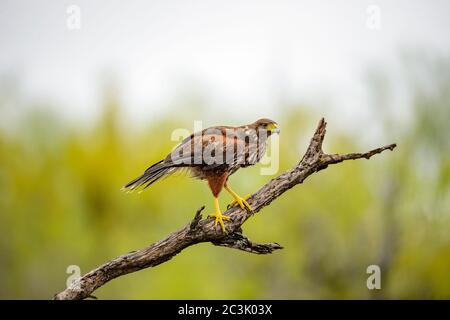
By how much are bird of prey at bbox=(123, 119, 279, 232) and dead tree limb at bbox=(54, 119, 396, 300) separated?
9 centimetres

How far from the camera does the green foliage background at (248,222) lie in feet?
48.1

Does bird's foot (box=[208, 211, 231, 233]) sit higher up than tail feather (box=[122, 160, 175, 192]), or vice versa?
tail feather (box=[122, 160, 175, 192])

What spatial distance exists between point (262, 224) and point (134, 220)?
3919 millimetres

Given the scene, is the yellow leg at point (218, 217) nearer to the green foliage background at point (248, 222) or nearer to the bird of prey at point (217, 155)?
the bird of prey at point (217, 155)

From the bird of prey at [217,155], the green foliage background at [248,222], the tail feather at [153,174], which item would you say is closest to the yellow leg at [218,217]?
the bird of prey at [217,155]

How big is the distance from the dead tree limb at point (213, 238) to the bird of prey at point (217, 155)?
9 cm

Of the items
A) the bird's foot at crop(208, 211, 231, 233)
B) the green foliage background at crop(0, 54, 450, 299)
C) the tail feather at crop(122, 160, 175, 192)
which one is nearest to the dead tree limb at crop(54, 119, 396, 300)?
the bird's foot at crop(208, 211, 231, 233)

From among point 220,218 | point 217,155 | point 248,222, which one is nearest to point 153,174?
point 217,155

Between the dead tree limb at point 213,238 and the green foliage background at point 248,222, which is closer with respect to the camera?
the dead tree limb at point 213,238

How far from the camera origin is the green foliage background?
14.6 m

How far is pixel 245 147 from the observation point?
469 centimetres

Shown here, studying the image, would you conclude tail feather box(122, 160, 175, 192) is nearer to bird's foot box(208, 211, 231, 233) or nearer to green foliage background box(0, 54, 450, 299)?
bird's foot box(208, 211, 231, 233)

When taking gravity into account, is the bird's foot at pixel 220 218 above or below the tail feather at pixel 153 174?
below
